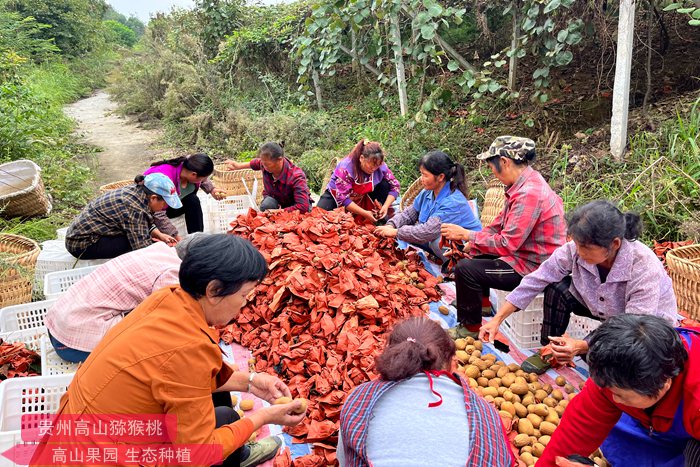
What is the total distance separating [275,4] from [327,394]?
10579mm

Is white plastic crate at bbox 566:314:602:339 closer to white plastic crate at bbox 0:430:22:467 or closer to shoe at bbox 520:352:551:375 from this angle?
shoe at bbox 520:352:551:375

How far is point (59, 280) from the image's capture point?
11.0 ft

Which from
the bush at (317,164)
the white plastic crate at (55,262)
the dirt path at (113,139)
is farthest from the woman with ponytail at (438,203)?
the dirt path at (113,139)

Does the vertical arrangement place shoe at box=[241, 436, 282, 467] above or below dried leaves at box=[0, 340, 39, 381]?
below

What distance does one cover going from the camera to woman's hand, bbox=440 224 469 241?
3.27m

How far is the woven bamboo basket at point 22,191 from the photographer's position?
16.8ft

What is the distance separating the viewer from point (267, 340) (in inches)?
116

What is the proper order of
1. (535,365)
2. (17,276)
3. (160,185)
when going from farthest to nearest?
(17,276)
(160,185)
(535,365)

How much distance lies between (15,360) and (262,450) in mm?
1629

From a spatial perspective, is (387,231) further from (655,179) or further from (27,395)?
(27,395)

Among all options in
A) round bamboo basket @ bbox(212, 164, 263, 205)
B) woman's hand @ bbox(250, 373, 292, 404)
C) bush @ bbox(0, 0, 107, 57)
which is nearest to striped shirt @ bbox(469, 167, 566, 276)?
woman's hand @ bbox(250, 373, 292, 404)

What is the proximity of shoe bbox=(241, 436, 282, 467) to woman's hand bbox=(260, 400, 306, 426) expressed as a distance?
44 cm

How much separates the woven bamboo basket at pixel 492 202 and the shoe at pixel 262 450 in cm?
311

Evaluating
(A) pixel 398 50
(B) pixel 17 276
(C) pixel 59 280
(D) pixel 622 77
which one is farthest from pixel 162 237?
(D) pixel 622 77
